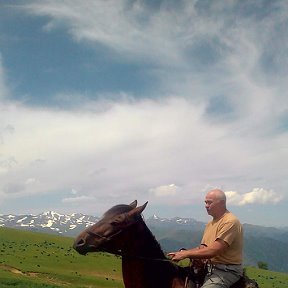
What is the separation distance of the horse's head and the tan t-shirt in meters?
1.35

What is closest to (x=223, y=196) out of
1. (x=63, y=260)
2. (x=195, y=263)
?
(x=195, y=263)

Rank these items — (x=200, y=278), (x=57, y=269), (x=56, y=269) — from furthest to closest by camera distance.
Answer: (x=57, y=269), (x=56, y=269), (x=200, y=278)

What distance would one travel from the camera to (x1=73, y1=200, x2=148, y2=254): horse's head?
23.3 feet

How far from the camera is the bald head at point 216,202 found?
24.4 ft

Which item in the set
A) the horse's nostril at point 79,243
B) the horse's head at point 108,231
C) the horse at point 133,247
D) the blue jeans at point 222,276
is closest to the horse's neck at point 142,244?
the horse at point 133,247

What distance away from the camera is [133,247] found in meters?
7.38

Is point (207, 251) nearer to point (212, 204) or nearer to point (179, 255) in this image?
point (179, 255)

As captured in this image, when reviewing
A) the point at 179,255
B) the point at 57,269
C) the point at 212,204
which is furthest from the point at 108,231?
the point at 57,269

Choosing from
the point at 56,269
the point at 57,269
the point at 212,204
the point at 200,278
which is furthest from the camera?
the point at 57,269

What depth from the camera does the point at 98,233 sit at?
716 centimetres

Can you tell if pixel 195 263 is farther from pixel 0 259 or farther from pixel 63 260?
pixel 63 260

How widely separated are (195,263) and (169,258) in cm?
48

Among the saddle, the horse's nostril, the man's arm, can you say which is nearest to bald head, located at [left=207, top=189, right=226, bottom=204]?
the man's arm

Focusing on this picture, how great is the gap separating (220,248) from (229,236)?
10.0 inches
